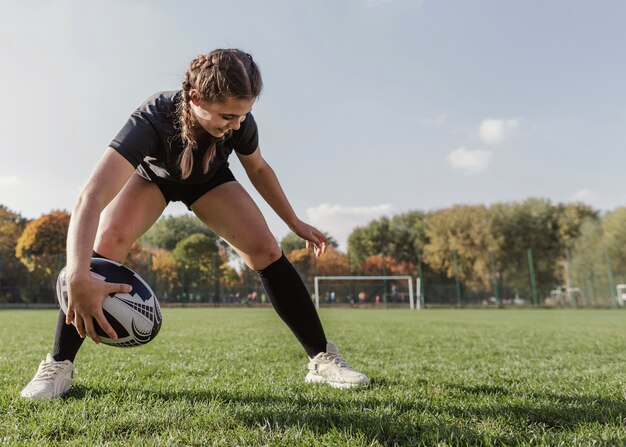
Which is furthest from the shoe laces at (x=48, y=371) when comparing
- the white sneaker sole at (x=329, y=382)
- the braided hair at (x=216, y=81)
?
the white sneaker sole at (x=329, y=382)

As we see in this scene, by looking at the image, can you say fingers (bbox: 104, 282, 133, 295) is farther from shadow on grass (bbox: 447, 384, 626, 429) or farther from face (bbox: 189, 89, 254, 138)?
shadow on grass (bbox: 447, 384, 626, 429)

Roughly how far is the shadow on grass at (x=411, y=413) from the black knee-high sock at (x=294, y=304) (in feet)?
1.29

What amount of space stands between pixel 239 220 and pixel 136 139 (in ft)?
2.97

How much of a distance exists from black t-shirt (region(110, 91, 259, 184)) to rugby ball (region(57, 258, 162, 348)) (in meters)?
0.50

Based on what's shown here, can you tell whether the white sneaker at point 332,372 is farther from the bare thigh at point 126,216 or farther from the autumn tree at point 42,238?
the autumn tree at point 42,238

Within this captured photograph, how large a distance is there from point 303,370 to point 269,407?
1.39 metres

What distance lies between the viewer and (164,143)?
2.45m

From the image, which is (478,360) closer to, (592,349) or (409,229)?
(592,349)

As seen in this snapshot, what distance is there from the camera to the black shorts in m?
2.87

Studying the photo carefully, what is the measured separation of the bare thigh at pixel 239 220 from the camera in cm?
298

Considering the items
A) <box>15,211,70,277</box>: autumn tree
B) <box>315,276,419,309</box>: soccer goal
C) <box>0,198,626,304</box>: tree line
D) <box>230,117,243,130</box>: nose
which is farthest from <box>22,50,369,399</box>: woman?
<box>15,211,70,277</box>: autumn tree

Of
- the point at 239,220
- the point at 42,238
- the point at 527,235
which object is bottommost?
the point at 239,220

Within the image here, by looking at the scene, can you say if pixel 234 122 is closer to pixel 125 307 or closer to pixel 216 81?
pixel 216 81

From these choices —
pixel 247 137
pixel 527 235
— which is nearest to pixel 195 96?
pixel 247 137
